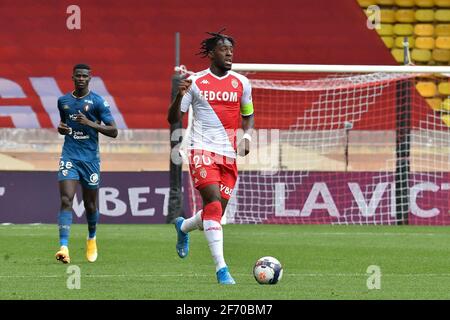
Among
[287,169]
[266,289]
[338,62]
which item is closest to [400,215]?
[287,169]

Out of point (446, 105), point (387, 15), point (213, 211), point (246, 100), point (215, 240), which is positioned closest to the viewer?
point (215, 240)

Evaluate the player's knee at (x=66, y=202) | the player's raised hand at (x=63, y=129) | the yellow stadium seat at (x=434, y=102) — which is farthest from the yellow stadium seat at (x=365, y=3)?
the player's knee at (x=66, y=202)

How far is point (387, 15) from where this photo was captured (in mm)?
26719

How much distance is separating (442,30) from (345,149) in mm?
4941

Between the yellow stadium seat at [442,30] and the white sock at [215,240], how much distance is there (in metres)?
17.3

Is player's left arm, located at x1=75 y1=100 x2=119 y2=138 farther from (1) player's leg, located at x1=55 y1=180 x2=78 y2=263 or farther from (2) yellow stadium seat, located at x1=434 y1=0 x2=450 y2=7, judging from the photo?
(2) yellow stadium seat, located at x1=434 y1=0 x2=450 y2=7

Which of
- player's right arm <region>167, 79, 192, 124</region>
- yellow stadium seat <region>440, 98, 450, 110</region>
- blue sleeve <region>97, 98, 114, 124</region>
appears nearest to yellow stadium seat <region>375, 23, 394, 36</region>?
yellow stadium seat <region>440, 98, 450, 110</region>

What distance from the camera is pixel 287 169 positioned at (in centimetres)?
2203

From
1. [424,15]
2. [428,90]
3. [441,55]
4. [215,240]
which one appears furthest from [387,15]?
[215,240]

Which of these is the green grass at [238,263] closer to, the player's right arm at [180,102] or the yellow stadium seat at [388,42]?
the player's right arm at [180,102]

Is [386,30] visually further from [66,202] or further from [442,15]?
[66,202]

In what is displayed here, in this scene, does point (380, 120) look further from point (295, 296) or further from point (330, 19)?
point (295, 296)

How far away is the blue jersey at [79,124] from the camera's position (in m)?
12.8

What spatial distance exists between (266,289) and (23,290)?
1912mm
